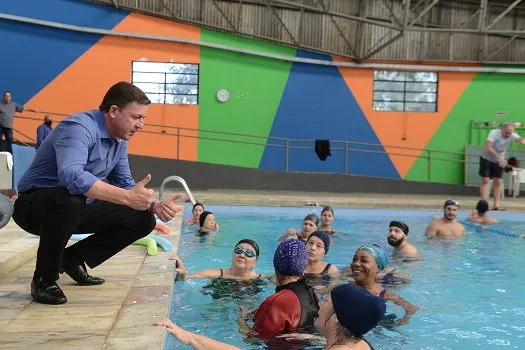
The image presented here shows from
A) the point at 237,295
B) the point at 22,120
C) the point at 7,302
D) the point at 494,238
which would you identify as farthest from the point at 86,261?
the point at 22,120

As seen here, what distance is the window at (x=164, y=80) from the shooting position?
55.1 ft

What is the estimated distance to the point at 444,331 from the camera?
4828 mm

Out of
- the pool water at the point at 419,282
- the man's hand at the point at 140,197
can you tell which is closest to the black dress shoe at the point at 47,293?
the pool water at the point at 419,282

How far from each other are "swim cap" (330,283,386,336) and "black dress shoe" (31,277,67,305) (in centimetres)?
157

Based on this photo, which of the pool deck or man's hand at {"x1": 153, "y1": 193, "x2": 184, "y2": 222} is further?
man's hand at {"x1": 153, "y1": 193, "x2": 184, "y2": 222}

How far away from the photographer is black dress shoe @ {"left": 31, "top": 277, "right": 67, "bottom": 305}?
3.37 meters

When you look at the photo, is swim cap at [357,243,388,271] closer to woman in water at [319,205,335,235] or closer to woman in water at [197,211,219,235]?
woman in water at [319,205,335,235]

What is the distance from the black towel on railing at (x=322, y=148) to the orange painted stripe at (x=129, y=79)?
325cm

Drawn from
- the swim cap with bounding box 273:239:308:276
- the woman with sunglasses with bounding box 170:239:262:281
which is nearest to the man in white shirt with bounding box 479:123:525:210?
the woman with sunglasses with bounding box 170:239:262:281

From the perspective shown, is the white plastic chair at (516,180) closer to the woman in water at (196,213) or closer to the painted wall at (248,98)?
the painted wall at (248,98)

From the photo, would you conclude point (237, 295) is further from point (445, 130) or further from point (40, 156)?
point (445, 130)

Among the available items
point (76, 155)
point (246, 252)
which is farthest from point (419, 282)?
point (76, 155)

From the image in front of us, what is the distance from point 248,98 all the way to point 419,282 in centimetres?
1151

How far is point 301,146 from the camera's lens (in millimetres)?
17703
